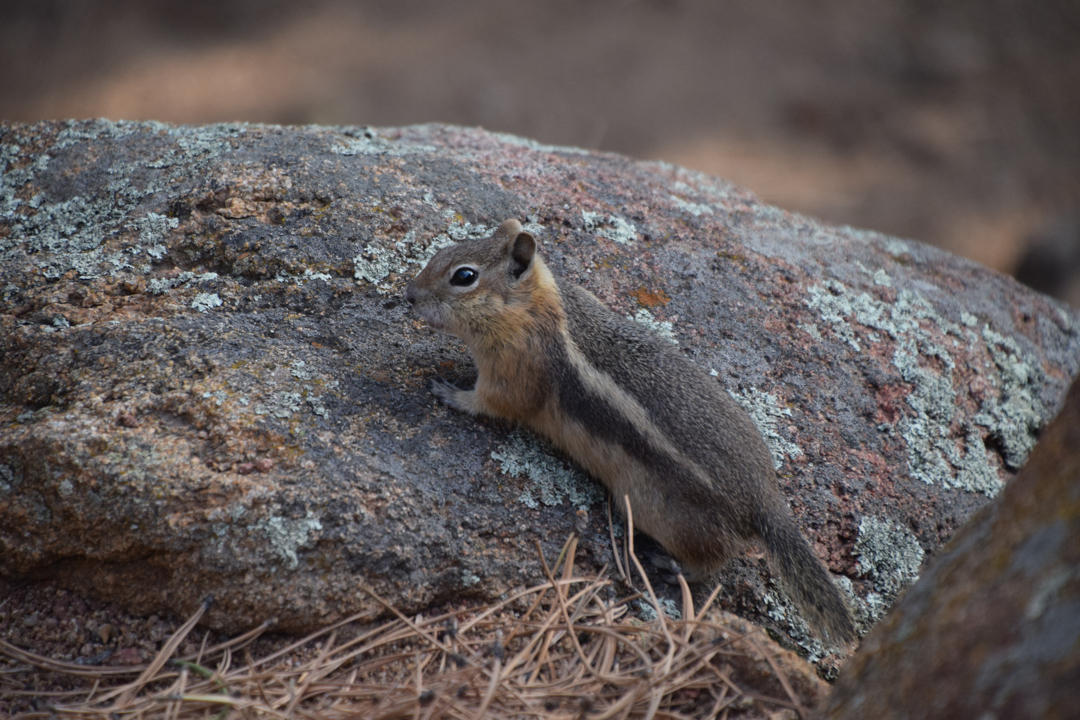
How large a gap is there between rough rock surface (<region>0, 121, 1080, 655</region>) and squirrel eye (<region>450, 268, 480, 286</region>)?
35 centimetres

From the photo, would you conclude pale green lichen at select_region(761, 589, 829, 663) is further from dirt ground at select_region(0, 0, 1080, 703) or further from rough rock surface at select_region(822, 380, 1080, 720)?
dirt ground at select_region(0, 0, 1080, 703)

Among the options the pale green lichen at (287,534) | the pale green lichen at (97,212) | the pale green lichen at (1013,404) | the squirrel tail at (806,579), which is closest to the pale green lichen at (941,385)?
the pale green lichen at (1013,404)

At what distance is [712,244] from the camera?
437 cm

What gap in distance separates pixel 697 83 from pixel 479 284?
10.6 m

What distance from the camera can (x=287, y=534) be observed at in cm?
270

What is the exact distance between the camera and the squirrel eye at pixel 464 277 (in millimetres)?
3492

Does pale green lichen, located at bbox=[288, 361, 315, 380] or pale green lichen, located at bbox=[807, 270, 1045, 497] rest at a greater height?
pale green lichen, located at bbox=[807, 270, 1045, 497]

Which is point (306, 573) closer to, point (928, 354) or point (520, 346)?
point (520, 346)

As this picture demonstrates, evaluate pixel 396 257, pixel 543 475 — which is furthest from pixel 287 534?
pixel 396 257

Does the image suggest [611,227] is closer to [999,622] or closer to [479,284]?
[479,284]

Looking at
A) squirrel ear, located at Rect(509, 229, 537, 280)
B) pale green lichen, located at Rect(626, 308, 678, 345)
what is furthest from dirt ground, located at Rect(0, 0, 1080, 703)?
squirrel ear, located at Rect(509, 229, 537, 280)

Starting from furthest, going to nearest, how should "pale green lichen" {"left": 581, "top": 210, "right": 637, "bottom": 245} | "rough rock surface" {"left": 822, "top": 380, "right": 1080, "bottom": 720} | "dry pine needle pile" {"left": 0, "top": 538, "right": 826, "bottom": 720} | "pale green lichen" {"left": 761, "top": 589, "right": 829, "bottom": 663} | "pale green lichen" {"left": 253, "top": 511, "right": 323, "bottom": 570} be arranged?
"pale green lichen" {"left": 581, "top": 210, "right": 637, "bottom": 245}
"pale green lichen" {"left": 761, "top": 589, "right": 829, "bottom": 663}
"pale green lichen" {"left": 253, "top": 511, "right": 323, "bottom": 570}
"dry pine needle pile" {"left": 0, "top": 538, "right": 826, "bottom": 720}
"rough rock surface" {"left": 822, "top": 380, "right": 1080, "bottom": 720}

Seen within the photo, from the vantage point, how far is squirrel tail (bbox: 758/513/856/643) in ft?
9.71

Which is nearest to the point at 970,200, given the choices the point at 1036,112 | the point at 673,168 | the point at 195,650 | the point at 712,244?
the point at 1036,112
